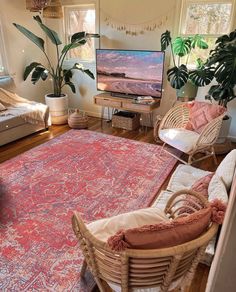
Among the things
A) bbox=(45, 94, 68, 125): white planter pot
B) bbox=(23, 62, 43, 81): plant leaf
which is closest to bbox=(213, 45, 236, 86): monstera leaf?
bbox=(45, 94, 68, 125): white planter pot

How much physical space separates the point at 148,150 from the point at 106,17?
248 centimetres

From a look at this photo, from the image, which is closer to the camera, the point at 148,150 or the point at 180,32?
the point at 148,150

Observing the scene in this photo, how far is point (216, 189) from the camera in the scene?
1.54 m

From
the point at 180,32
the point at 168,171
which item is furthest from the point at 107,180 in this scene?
the point at 180,32

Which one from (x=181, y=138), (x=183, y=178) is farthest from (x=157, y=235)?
(x=181, y=138)

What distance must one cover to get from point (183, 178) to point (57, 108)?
2.94 metres

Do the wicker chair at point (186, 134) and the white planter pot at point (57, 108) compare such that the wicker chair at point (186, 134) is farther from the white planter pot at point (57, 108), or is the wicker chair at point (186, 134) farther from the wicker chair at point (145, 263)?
the white planter pot at point (57, 108)

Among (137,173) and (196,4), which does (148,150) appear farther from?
(196,4)

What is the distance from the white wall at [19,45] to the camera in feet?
13.1

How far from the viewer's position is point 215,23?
11.3 ft

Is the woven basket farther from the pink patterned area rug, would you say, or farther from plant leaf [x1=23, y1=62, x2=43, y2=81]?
plant leaf [x1=23, y1=62, x2=43, y2=81]

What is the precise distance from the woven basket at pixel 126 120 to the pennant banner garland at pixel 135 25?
1.37 m

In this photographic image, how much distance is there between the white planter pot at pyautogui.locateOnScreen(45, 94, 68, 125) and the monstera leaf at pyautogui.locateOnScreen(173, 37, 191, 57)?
215 centimetres

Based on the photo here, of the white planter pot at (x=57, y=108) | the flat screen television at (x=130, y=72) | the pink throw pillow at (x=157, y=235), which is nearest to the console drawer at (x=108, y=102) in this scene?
the flat screen television at (x=130, y=72)
